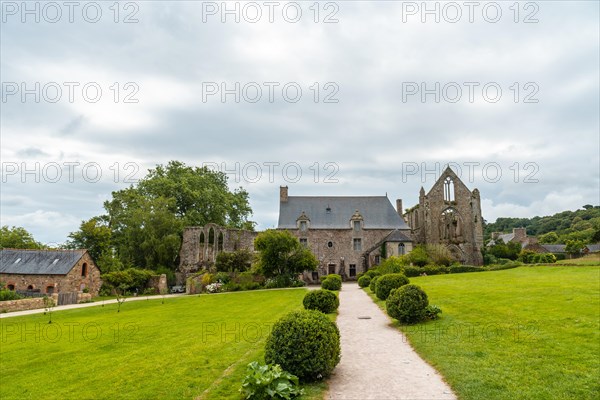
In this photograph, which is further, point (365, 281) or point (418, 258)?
point (418, 258)

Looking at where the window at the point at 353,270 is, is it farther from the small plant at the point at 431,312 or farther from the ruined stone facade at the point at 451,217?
the small plant at the point at 431,312

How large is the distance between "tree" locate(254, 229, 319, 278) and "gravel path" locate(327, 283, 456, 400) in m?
23.2

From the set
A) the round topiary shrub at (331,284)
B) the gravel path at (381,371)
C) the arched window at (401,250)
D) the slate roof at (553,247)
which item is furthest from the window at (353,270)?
the slate roof at (553,247)

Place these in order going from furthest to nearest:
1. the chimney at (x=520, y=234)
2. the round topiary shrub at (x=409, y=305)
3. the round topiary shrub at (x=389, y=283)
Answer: the chimney at (x=520, y=234)
the round topiary shrub at (x=389, y=283)
the round topiary shrub at (x=409, y=305)

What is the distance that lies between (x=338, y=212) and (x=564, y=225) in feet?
152

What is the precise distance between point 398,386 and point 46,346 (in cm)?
1184

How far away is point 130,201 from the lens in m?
48.0

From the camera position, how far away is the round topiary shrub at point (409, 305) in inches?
546

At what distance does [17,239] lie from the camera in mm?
50250

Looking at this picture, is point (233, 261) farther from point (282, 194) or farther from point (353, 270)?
point (353, 270)

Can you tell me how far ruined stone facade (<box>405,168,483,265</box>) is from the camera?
152 ft

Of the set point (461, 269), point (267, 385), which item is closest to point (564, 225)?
point (461, 269)

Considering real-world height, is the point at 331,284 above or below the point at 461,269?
below

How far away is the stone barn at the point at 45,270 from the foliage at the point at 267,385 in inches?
1237
